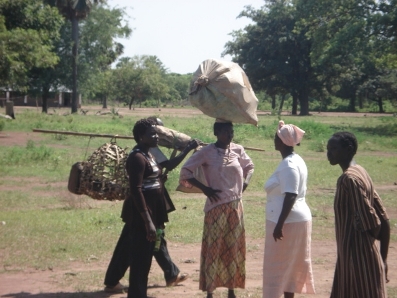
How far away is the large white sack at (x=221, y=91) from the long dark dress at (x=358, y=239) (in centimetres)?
203

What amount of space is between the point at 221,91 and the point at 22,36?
58.1 feet

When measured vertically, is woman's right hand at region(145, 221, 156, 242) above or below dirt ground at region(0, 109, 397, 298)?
above

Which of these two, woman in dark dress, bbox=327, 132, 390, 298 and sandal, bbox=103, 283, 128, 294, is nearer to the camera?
woman in dark dress, bbox=327, 132, 390, 298

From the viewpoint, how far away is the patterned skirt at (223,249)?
5672 mm

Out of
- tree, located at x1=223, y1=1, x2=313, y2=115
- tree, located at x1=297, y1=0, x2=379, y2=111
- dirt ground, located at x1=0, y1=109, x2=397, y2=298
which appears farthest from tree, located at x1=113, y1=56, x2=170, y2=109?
dirt ground, located at x1=0, y1=109, x2=397, y2=298

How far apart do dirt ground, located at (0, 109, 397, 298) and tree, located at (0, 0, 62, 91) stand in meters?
15.2

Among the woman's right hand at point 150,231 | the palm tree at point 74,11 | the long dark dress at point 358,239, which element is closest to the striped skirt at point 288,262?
the woman's right hand at point 150,231

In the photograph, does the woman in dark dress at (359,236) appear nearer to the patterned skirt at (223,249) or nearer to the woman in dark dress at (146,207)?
the patterned skirt at (223,249)

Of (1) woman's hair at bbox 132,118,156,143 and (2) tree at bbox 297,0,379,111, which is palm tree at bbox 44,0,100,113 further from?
(1) woman's hair at bbox 132,118,156,143

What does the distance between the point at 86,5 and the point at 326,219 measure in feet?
116

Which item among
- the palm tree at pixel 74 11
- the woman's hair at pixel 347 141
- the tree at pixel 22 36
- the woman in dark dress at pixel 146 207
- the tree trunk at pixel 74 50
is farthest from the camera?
the tree trunk at pixel 74 50

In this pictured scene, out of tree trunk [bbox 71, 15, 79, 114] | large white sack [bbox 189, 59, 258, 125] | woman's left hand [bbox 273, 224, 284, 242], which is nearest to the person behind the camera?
woman's left hand [bbox 273, 224, 284, 242]

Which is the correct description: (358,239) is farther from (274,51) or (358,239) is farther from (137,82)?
(137,82)

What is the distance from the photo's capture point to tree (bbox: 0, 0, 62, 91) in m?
21.9
